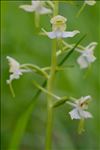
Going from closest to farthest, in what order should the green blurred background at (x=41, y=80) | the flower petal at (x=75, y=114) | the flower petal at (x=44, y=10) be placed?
1. the flower petal at (x=75, y=114)
2. the flower petal at (x=44, y=10)
3. the green blurred background at (x=41, y=80)

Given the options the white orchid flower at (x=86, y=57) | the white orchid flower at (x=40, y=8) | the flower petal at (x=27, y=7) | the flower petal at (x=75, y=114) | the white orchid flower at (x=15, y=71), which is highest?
the flower petal at (x=27, y=7)

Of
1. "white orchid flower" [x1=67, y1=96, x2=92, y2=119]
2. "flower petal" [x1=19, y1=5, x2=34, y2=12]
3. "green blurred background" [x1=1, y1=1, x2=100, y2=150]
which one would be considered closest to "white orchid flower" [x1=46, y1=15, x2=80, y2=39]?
"flower petal" [x1=19, y1=5, x2=34, y2=12]

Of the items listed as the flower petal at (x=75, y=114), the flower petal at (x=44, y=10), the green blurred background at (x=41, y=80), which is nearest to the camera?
the flower petal at (x=75, y=114)

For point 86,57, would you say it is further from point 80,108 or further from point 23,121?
point 23,121

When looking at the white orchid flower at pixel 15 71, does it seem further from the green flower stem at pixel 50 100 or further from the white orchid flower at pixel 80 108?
the white orchid flower at pixel 80 108

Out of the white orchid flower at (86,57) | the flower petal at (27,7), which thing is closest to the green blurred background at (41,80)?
the white orchid flower at (86,57)

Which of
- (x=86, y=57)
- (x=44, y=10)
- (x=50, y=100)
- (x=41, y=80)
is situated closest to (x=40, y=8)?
(x=44, y=10)

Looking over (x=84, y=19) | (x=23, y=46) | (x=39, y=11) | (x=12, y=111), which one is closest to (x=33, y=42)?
(x=23, y=46)

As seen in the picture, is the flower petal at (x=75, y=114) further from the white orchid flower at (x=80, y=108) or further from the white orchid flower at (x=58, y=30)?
the white orchid flower at (x=58, y=30)

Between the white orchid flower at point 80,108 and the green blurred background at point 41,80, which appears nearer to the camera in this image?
the white orchid flower at point 80,108

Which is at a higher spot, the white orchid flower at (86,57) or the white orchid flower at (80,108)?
the white orchid flower at (86,57)
